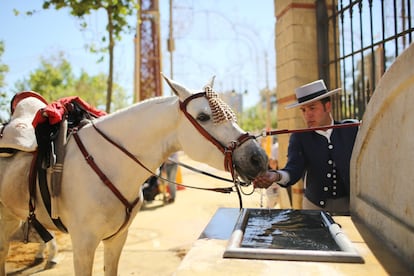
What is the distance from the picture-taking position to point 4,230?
10.4 ft

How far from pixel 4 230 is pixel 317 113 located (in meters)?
2.96

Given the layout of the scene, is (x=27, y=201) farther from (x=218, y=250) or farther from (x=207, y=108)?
(x=218, y=250)

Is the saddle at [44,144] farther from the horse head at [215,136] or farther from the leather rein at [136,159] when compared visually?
the horse head at [215,136]

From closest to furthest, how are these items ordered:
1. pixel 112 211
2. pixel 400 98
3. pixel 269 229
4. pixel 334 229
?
pixel 400 98
pixel 334 229
pixel 269 229
pixel 112 211

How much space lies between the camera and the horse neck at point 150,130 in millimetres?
2287

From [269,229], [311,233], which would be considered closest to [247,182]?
[269,229]

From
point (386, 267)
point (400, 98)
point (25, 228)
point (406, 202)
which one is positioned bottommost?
point (25, 228)

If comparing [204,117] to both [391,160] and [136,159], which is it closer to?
[136,159]

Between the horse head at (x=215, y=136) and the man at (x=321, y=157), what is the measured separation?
2.33 ft

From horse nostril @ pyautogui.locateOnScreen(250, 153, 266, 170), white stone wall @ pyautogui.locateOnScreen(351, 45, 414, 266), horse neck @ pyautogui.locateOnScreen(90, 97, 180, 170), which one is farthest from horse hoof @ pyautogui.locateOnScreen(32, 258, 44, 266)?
white stone wall @ pyautogui.locateOnScreen(351, 45, 414, 266)

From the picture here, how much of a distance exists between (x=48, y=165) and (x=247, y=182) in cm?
140

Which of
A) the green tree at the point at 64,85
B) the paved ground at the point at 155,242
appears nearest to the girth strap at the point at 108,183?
the paved ground at the point at 155,242

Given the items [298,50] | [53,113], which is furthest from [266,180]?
[298,50]

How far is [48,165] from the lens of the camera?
2422 millimetres
